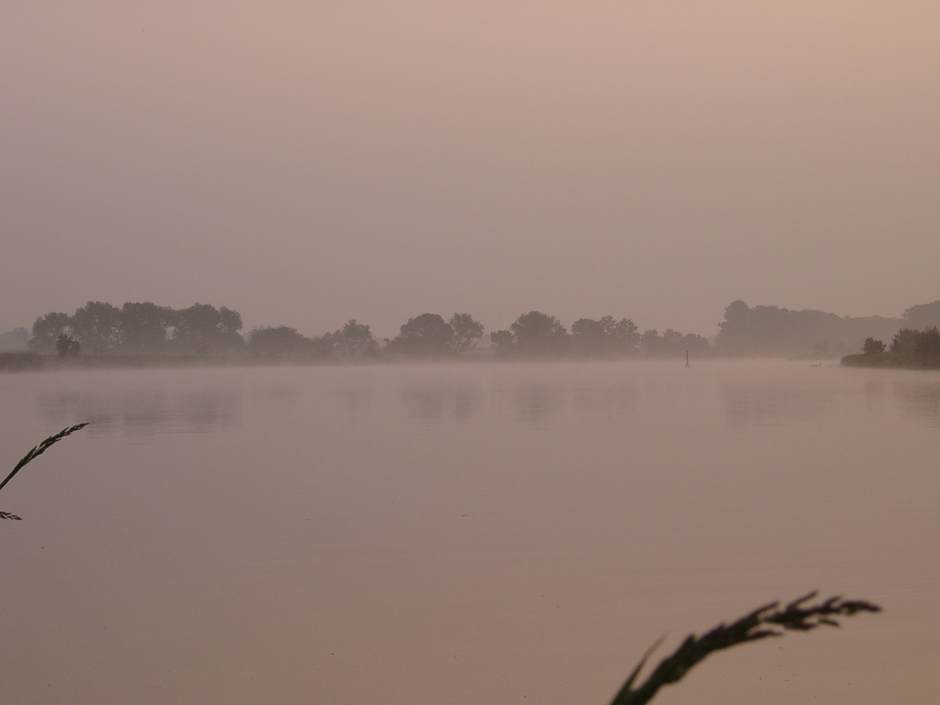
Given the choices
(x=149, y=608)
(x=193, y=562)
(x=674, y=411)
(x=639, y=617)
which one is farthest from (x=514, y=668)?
(x=674, y=411)

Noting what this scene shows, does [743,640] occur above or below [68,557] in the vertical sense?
above

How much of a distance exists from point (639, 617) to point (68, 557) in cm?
396

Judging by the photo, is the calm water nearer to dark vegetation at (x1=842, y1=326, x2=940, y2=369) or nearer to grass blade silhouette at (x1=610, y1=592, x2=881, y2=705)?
grass blade silhouette at (x1=610, y1=592, x2=881, y2=705)

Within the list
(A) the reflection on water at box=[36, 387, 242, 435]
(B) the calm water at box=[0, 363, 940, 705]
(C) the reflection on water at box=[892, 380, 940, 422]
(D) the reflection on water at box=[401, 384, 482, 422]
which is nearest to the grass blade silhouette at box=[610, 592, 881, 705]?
(B) the calm water at box=[0, 363, 940, 705]

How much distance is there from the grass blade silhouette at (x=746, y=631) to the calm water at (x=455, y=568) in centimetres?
369

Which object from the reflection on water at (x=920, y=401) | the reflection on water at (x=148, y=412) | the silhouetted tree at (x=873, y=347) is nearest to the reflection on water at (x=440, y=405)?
the reflection on water at (x=148, y=412)

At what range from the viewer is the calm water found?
4.53m

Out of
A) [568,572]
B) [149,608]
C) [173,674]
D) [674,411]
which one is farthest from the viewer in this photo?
[674,411]

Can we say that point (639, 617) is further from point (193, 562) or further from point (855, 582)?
point (193, 562)

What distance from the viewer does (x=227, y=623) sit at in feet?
17.5

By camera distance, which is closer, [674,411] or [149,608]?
[149,608]

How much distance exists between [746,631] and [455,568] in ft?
19.6

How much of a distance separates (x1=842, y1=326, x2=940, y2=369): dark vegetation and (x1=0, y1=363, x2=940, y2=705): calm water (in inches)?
1669

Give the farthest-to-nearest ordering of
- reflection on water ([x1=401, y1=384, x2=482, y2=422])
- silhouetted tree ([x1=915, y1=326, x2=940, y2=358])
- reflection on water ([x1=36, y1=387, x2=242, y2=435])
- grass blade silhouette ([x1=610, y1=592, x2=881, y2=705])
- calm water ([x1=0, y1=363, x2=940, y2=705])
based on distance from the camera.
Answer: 1. silhouetted tree ([x1=915, y1=326, x2=940, y2=358])
2. reflection on water ([x1=401, y1=384, x2=482, y2=422])
3. reflection on water ([x1=36, y1=387, x2=242, y2=435])
4. calm water ([x1=0, y1=363, x2=940, y2=705])
5. grass blade silhouette ([x1=610, y1=592, x2=881, y2=705])
